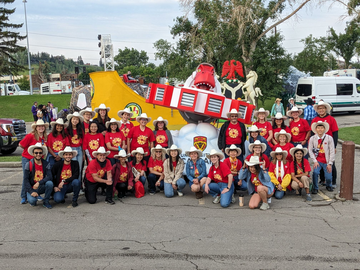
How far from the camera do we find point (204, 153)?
8.56 metres

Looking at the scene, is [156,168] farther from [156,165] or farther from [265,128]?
[265,128]

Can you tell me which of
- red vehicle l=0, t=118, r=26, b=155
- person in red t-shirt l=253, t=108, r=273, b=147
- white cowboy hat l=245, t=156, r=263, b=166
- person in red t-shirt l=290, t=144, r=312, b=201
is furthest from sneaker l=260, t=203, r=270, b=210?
red vehicle l=0, t=118, r=26, b=155

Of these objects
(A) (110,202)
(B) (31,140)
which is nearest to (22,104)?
(B) (31,140)

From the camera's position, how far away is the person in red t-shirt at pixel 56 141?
7.34 metres

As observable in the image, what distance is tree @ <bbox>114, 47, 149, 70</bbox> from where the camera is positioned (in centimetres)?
9286

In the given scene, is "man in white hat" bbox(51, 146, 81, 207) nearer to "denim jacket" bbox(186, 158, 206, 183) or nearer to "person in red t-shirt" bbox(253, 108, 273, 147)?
"denim jacket" bbox(186, 158, 206, 183)

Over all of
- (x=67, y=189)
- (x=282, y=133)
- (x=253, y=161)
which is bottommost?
(x=67, y=189)

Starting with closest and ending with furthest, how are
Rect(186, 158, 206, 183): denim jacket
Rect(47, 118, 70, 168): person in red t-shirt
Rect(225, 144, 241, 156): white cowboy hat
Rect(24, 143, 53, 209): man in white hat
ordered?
Rect(24, 143, 53, 209): man in white hat < Rect(47, 118, 70, 168): person in red t-shirt < Rect(225, 144, 241, 156): white cowboy hat < Rect(186, 158, 206, 183): denim jacket

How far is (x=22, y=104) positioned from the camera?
35.4 metres

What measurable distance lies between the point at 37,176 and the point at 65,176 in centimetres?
49

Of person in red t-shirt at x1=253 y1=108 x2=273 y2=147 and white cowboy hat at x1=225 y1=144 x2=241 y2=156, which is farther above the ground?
person in red t-shirt at x1=253 y1=108 x2=273 y2=147

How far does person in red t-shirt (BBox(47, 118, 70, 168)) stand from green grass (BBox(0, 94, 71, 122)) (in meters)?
23.0

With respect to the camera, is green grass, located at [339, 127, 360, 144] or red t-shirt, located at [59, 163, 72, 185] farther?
green grass, located at [339, 127, 360, 144]

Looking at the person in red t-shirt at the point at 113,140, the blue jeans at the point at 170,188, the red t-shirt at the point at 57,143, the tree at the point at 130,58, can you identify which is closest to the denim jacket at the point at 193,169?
the blue jeans at the point at 170,188
